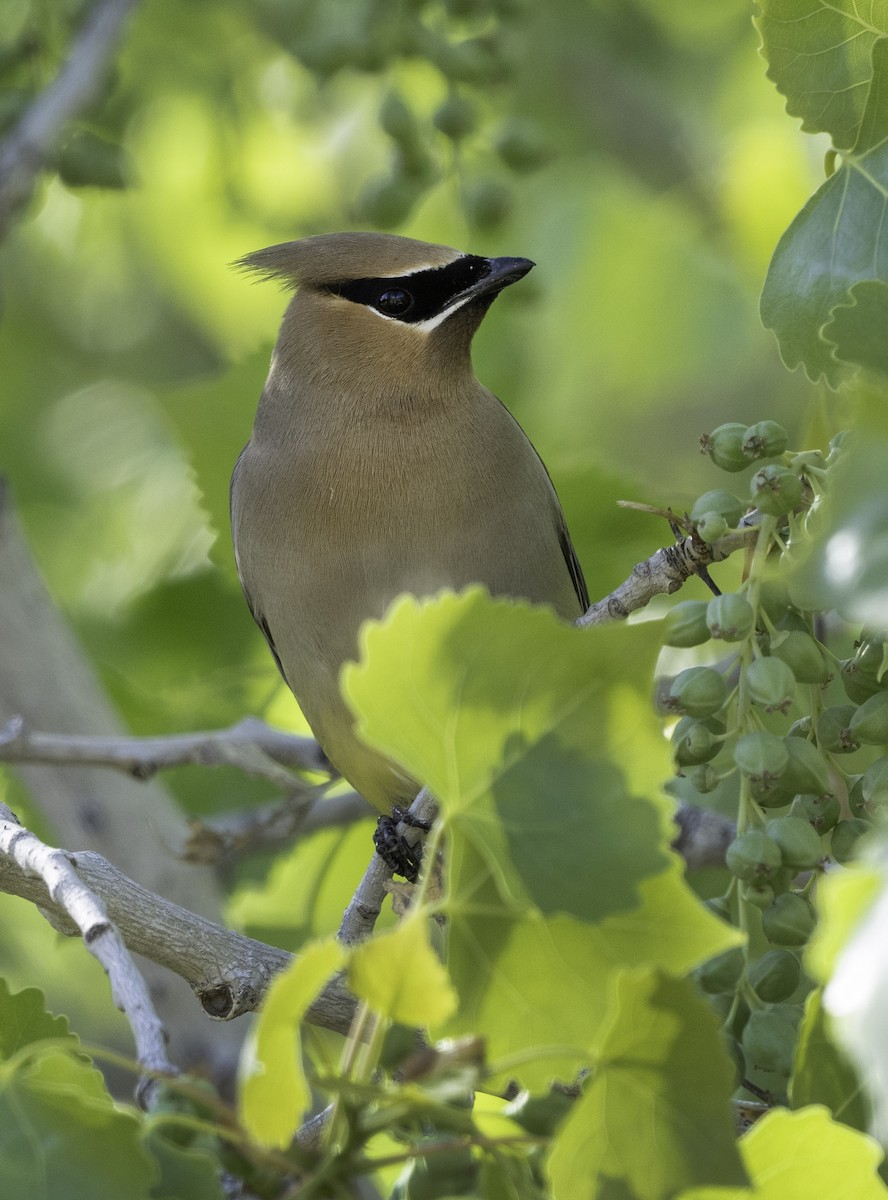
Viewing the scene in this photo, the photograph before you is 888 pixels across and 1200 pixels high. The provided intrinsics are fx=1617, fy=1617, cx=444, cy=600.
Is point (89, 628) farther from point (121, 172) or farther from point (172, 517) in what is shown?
point (121, 172)

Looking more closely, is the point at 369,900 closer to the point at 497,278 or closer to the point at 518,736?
the point at 518,736

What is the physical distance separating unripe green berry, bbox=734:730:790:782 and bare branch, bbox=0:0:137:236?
2126mm

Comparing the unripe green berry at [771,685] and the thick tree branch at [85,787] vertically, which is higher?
the unripe green berry at [771,685]

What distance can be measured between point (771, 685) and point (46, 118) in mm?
2163

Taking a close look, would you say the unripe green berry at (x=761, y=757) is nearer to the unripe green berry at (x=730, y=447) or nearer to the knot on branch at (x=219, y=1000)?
the unripe green berry at (x=730, y=447)

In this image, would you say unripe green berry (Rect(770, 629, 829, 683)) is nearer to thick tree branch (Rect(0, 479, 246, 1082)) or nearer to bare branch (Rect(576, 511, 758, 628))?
bare branch (Rect(576, 511, 758, 628))

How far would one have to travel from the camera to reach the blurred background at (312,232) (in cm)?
344

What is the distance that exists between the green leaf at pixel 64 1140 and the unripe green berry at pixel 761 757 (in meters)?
0.71

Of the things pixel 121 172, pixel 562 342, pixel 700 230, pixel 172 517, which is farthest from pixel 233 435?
pixel 700 230

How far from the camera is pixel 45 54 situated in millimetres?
3451

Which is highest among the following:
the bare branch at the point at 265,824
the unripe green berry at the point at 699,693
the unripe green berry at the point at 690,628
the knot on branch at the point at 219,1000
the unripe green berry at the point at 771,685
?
the unripe green berry at the point at 690,628

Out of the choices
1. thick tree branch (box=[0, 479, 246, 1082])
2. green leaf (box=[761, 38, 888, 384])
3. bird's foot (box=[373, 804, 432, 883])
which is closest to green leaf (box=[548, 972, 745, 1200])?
green leaf (box=[761, 38, 888, 384])

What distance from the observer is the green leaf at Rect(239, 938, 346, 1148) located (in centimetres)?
125

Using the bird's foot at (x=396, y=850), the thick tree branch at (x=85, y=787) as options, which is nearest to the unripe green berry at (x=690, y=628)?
the bird's foot at (x=396, y=850)
